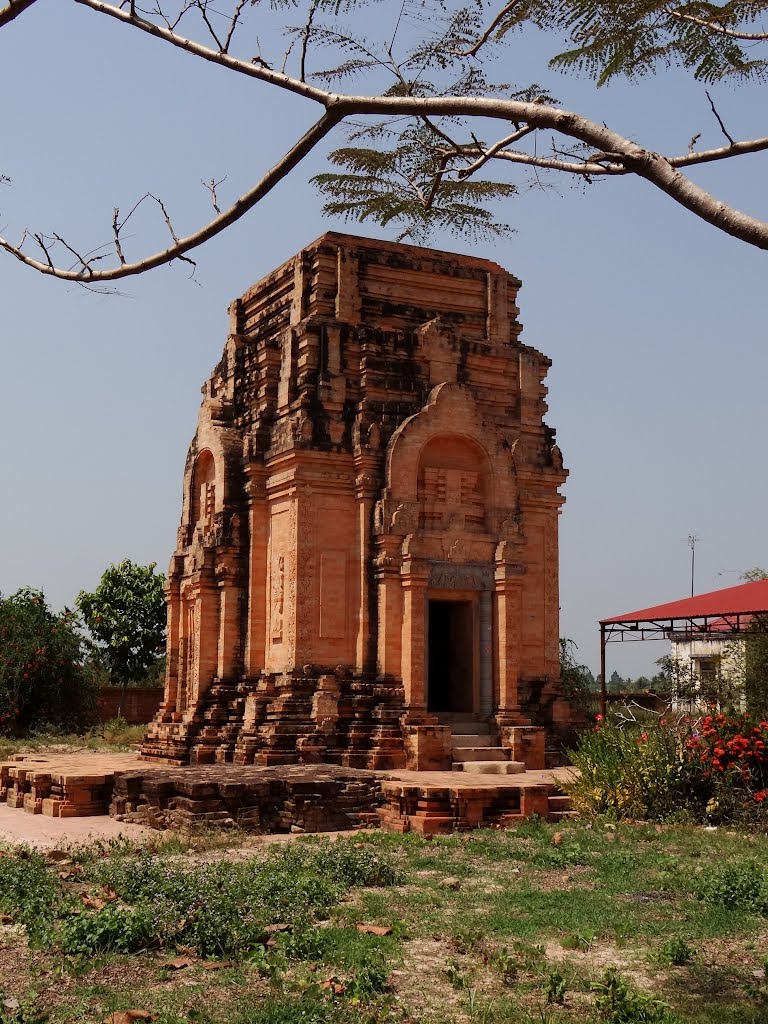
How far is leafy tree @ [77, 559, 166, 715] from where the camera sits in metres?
34.8

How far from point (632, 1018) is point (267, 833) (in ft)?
26.1

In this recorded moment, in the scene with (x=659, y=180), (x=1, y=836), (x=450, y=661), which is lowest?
(x=1, y=836)

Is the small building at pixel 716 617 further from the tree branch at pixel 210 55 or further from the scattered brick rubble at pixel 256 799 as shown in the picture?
the tree branch at pixel 210 55

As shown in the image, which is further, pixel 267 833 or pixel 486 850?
pixel 267 833

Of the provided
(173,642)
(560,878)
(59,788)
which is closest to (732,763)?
(560,878)

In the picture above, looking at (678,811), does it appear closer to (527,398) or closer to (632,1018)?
(632,1018)

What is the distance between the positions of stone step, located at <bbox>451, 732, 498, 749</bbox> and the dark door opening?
841 mm

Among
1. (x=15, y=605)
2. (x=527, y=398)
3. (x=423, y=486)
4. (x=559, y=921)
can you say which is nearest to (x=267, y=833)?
(x=559, y=921)

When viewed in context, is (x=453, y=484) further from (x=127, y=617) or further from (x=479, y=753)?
(x=127, y=617)

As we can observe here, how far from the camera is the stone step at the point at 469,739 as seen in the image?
18.1m

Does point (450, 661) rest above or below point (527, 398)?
below

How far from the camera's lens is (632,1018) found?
6148 mm

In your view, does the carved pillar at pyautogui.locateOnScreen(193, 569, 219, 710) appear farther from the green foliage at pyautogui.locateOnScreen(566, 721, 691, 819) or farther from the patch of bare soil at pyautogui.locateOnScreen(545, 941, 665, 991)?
the patch of bare soil at pyautogui.locateOnScreen(545, 941, 665, 991)

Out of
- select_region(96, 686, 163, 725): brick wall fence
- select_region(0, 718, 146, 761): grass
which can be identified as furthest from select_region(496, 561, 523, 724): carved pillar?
select_region(96, 686, 163, 725): brick wall fence
